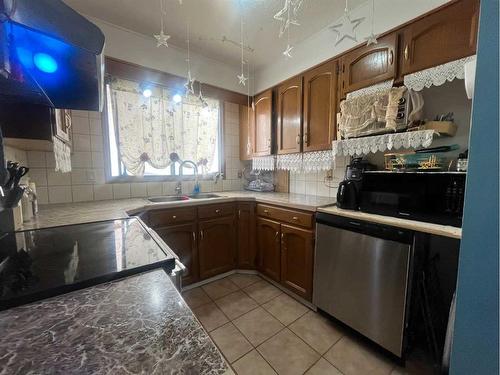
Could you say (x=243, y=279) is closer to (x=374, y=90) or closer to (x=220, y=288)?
(x=220, y=288)

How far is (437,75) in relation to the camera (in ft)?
3.92

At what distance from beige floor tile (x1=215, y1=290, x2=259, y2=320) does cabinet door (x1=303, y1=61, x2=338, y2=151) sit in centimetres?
148

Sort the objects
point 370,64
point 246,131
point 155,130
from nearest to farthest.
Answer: point 370,64
point 155,130
point 246,131

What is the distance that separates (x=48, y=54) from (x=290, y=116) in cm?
182

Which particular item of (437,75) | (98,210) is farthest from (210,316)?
(437,75)

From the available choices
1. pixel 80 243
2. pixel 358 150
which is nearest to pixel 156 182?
pixel 80 243

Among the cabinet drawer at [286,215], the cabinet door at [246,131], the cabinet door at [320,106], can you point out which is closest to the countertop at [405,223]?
the cabinet drawer at [286,215]

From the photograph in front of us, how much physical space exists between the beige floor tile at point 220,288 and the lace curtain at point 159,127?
1.31 meters

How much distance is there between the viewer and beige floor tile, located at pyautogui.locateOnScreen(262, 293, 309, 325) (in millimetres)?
1624

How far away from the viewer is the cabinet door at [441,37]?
1.09 m

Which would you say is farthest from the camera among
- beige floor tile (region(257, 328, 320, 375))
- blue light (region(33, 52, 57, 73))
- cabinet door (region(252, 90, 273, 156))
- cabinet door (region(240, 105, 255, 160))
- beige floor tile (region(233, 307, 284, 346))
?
cabinet door (region(240, 105, 255, 160))

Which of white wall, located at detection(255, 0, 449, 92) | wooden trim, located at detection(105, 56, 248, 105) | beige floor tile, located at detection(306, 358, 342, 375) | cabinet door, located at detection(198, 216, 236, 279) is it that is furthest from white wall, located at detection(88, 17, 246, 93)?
beige floor tile, located at detection(306, 358, 342, 375)

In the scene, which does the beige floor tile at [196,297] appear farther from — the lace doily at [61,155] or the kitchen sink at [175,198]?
the lace doily at [61,155]

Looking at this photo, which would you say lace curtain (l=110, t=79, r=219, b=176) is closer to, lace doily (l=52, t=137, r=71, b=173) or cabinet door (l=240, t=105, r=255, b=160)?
cabinet door (l=240, t=105, r=255, b=160)
